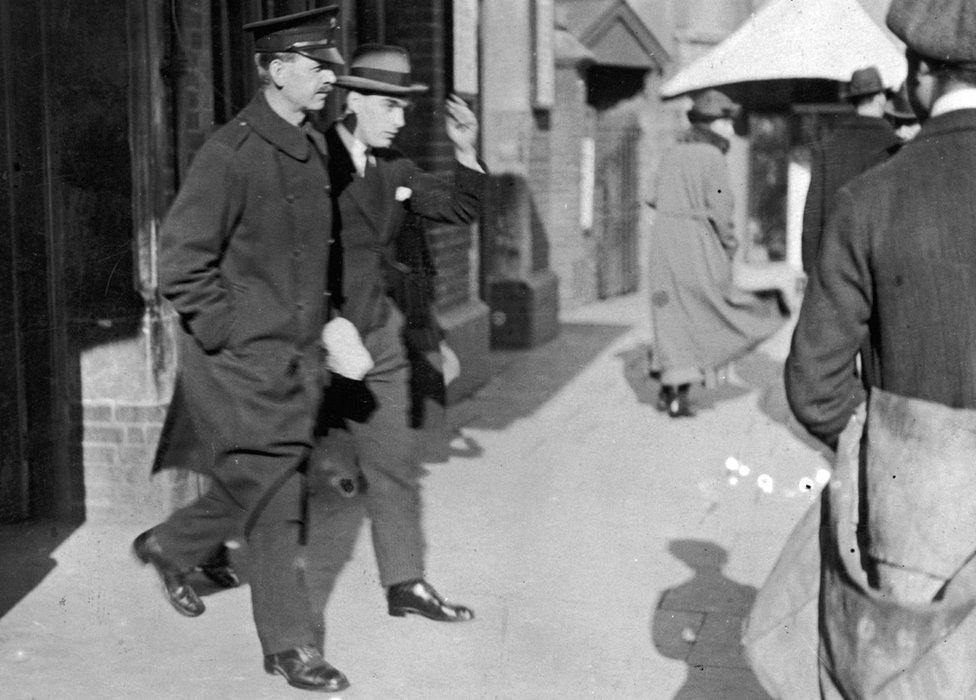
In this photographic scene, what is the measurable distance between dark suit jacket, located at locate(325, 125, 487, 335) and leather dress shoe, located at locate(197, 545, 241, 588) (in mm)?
1004

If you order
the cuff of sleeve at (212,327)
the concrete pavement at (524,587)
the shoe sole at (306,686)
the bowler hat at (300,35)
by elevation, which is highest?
the bowler hat at (300,35)

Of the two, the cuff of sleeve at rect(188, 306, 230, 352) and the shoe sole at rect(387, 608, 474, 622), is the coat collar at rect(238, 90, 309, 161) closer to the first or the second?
the cuff of sleeve at rect(188, 306, 230, 352)

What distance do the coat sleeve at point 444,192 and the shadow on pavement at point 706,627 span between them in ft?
5.08

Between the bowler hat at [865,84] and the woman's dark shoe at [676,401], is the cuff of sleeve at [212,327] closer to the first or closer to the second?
the bowler hat at [865,84]

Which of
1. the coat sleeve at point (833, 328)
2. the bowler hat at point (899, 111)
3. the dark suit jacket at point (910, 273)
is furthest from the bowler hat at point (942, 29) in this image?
the bowler hat at point (899, 111)

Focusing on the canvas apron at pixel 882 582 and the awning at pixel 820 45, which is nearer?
the canvas apron at pixel 882 582

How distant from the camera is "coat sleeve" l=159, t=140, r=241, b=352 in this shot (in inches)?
175

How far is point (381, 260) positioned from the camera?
5.63 meters

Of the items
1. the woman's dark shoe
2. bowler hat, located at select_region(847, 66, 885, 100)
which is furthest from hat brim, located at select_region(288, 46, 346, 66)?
the woman's dark shoe

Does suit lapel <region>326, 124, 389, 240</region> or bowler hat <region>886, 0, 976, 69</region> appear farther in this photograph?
suit lapel <region>326, 124, 389, 240</region>

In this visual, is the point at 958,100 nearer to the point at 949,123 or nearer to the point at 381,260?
the point at 949,123

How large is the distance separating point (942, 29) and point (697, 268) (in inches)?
260

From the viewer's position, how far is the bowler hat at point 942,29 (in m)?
2.93

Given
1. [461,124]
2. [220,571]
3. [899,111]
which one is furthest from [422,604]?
[899,111]
